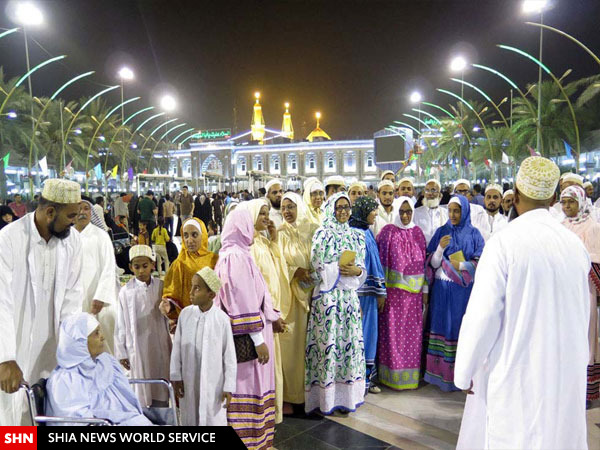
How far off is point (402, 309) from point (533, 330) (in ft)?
7.62

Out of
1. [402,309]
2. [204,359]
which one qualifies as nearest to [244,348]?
[204,359]

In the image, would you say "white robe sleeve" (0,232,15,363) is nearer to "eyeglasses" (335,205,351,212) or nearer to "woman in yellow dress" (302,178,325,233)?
"eyeglasses" (335,205,351,212)

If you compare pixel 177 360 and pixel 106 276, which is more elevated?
pixel 106 276

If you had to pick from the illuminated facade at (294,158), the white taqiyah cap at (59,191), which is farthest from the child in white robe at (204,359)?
the illuminated facade at (294,158)

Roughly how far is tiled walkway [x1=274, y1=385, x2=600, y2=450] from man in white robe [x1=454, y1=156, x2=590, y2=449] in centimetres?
148

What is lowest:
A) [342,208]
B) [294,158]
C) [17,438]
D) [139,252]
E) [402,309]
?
[17,438]

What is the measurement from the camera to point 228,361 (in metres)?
2.80

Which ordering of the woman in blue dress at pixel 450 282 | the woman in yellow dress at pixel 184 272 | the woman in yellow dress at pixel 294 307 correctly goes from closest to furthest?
the woman in yellow dress at pixel 184 272 < the woman in yellow dress at pixel 294 307 < the woman in blue dress at pixel 450 282

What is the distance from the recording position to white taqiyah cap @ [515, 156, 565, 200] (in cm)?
208

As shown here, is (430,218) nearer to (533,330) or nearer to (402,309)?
(402,309)

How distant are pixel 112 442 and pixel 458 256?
3.20 metres

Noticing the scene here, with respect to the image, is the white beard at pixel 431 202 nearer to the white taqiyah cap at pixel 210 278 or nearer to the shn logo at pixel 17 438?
the white taqiyah cap at pixel 210 278

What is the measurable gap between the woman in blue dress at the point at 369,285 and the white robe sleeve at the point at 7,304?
2.64 meters

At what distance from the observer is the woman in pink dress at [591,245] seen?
13.4 feet
